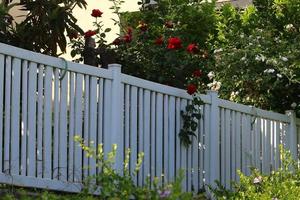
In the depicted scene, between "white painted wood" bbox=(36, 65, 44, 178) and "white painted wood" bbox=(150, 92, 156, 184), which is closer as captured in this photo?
"white painted wood" bbox=(36, 65, 44, 178)

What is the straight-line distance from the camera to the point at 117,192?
144 inches

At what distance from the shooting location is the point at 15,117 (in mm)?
5027

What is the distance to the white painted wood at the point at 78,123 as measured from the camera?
5.53m

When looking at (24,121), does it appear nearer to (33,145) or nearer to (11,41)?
(33,145)

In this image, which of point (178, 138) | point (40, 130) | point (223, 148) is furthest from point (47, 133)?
point (223, 148)

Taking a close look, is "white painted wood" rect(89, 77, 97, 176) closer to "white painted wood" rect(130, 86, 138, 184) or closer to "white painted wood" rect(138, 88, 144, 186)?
"white painted wood" rect(130, 86, 138, 184)

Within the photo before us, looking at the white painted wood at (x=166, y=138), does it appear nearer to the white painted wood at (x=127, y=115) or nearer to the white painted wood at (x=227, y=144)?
the white painted wood at (x=127, y=115)

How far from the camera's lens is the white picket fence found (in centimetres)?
506

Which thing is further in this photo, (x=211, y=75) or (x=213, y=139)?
(x=211, y=75)

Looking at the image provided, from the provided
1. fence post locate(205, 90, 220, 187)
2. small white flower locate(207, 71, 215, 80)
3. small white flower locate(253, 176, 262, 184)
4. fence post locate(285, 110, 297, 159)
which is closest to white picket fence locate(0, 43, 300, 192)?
fence post locate(205, 90, 220, 187)

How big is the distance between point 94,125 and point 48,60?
2.37 ft

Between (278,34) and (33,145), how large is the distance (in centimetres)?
498

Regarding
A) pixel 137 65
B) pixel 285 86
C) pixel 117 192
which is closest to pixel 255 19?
pixel 285 86

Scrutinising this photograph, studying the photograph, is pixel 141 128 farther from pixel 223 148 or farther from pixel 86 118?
pixel 223 148
